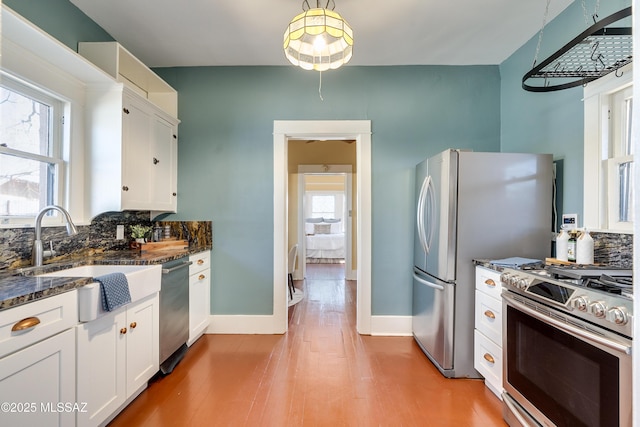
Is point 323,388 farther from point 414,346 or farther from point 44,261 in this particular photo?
point 44,261

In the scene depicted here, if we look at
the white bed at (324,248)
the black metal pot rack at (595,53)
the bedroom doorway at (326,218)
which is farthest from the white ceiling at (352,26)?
the white bed at (324,248)

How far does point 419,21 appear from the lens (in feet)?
7.59

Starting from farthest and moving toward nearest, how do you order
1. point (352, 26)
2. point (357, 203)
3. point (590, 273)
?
point (357, 203)
point (352, 26)
point (590, 273)

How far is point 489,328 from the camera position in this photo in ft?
6.50

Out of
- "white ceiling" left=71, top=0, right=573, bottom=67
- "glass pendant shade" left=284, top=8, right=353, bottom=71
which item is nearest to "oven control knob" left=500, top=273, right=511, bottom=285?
"glass pendant shade" left=284, top=8, right=353, bottom=71

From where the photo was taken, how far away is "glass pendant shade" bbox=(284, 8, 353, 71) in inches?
63.9

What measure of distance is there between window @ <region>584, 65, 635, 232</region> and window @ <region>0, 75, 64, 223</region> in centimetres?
362

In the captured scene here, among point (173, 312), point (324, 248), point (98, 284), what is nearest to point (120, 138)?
point (98, 284)

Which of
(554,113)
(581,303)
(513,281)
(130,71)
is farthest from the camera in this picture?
(130,71)

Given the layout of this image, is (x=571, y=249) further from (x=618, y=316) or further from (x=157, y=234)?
(x=157, y=234)

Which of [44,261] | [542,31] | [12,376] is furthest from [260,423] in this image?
[542,31]

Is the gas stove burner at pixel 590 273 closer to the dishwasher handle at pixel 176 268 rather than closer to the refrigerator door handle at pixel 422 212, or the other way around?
the refrigerator door handle at pixel 422 212

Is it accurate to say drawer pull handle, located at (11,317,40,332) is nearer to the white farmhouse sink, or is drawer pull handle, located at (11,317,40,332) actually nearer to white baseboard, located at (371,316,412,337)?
the white farmhouse sink

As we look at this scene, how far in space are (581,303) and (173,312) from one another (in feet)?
8.12
